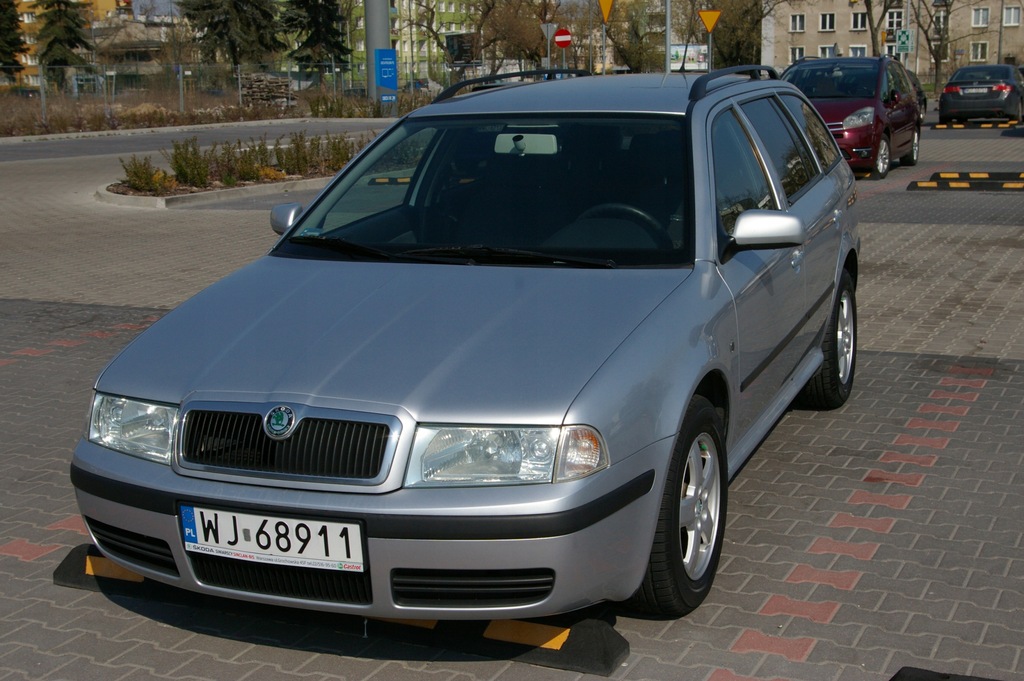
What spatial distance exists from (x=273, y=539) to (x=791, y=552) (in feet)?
6.76

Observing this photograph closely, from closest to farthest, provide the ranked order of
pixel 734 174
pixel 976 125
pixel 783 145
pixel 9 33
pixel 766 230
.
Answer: pixel 766 230
pixel 734 174
pixel 783 145
pixel 976 125
pixel 9 33

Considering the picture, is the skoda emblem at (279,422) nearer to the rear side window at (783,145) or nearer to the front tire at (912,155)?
the rear side window at (783,145)

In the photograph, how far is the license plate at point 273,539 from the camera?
3332mm

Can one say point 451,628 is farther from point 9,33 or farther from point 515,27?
point 9,33

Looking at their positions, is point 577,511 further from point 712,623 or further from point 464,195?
point 464,195

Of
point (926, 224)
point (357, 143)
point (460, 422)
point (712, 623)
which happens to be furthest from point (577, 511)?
point (357, 143)

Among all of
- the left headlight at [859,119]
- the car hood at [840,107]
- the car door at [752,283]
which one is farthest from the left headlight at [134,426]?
the left headlight at [859,119]

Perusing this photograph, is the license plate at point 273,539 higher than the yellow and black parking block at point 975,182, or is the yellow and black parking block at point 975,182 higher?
the license plate at point 273,539

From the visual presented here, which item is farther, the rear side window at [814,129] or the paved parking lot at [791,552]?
the rear side window at [814,129]

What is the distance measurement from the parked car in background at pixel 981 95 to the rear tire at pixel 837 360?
Answer: 997 inches

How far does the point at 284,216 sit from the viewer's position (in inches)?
206

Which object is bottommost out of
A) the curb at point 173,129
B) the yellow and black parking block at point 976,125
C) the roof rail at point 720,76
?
the yellow and black parking block at point 976,125

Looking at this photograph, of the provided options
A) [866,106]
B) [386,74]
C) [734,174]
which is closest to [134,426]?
[734,174]

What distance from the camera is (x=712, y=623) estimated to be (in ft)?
12.9
